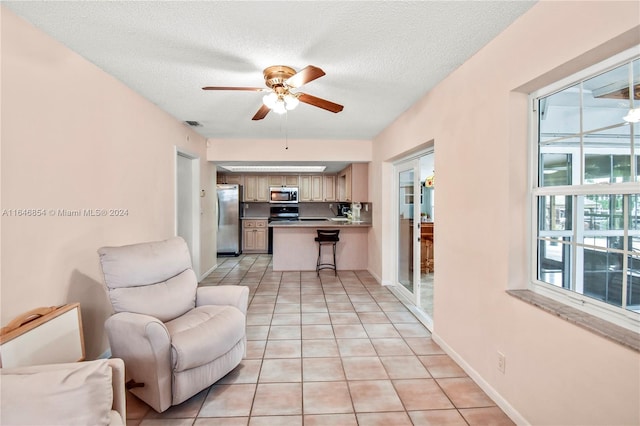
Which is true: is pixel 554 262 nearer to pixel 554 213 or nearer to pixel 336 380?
pixel 554 213

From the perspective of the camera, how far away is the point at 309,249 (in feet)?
18.2

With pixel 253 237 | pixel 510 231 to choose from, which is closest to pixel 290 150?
pixel 253 237

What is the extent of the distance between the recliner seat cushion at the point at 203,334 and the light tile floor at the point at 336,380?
33 centimetres

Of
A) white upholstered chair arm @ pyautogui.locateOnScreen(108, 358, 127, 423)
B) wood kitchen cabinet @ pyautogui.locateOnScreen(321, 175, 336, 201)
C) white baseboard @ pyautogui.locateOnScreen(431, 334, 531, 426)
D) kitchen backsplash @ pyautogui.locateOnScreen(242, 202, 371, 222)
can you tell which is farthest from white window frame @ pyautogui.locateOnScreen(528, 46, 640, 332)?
kitchen backsplash @ pyautogui.locateOnScreen(242, 202, 371, 222)

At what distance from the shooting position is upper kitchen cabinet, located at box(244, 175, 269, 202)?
24.9 feet

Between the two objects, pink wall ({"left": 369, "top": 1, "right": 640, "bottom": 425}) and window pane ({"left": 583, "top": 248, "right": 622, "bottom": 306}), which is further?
window pane ({"left": 583, "top": 248, "right": 622, "bottom": 306})

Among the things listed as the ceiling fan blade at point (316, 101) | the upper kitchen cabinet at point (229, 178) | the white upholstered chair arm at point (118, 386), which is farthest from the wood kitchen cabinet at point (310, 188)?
the white upholstered chair arm at point (118, 386)

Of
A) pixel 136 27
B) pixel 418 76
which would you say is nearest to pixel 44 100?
pixel 136 27

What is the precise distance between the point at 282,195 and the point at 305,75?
5639 mm

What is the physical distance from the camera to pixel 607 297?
4.70 feet

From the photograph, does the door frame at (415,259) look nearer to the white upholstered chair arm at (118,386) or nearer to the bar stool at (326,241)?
the bar stool at (326,241)

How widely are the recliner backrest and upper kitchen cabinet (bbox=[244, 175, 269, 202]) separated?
5.16 meters

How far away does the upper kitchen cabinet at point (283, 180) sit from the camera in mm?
7574

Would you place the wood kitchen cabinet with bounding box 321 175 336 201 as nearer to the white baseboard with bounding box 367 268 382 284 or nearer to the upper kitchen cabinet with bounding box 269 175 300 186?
the upper kitchen cabinet with bounding box 269 175 300 186
